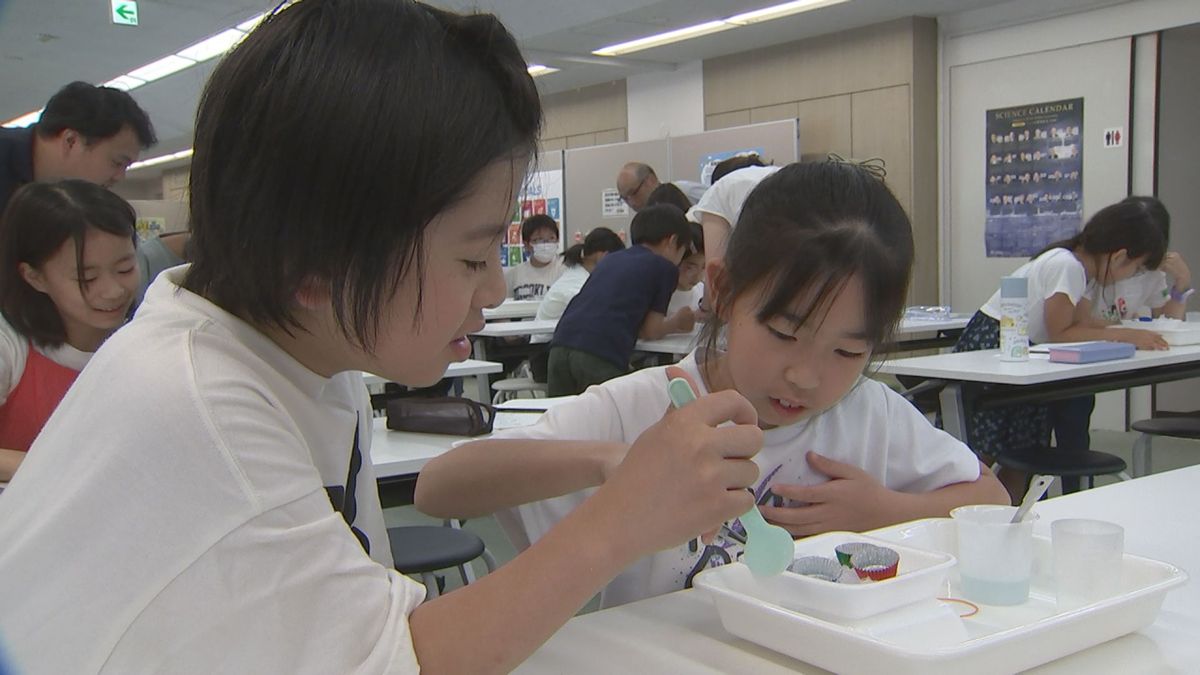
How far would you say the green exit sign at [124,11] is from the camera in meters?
6.30

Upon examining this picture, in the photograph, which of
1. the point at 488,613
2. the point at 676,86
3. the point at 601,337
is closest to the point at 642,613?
the point at 488,613

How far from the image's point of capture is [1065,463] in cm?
263

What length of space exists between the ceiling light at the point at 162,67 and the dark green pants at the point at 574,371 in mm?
5852

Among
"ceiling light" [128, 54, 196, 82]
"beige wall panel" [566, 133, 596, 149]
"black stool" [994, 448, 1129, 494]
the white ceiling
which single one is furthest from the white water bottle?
"ceiling light" [128, 54, 196, 82]

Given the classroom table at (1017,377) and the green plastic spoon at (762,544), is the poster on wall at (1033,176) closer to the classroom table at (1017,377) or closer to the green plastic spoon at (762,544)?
→ the classroom table at (1017,377)

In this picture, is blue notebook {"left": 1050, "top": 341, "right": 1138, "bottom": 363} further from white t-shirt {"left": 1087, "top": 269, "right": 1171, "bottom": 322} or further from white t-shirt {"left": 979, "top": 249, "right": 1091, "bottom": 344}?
white t-shirt {"left": 1087, "top": 269, "right": 1171, "bottom": 322}

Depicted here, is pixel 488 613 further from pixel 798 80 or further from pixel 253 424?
pixel 798 80

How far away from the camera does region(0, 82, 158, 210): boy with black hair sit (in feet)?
7.59

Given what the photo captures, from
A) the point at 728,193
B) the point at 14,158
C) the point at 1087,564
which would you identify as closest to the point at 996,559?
the point at 1087,564

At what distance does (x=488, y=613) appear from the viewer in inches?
23.6

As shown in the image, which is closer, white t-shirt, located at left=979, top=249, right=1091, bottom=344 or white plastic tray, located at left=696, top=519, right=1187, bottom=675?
white plastic tray, located at left=696, top=519, right=1187, bottom=675

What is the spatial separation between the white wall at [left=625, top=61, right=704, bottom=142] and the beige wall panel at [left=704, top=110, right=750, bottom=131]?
0.32 ft

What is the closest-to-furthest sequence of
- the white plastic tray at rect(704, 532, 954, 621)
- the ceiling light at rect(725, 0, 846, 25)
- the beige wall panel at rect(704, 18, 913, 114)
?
the white plastic tray at rect(704, 532, 954, 621) < the ceiling light at rect(725, 0, 846, 25) < the beige wall panel at rect(704, 18, 913, 114)

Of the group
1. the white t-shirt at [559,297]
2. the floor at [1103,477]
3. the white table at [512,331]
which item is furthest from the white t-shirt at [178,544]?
the white t-shirt at [559,297]
